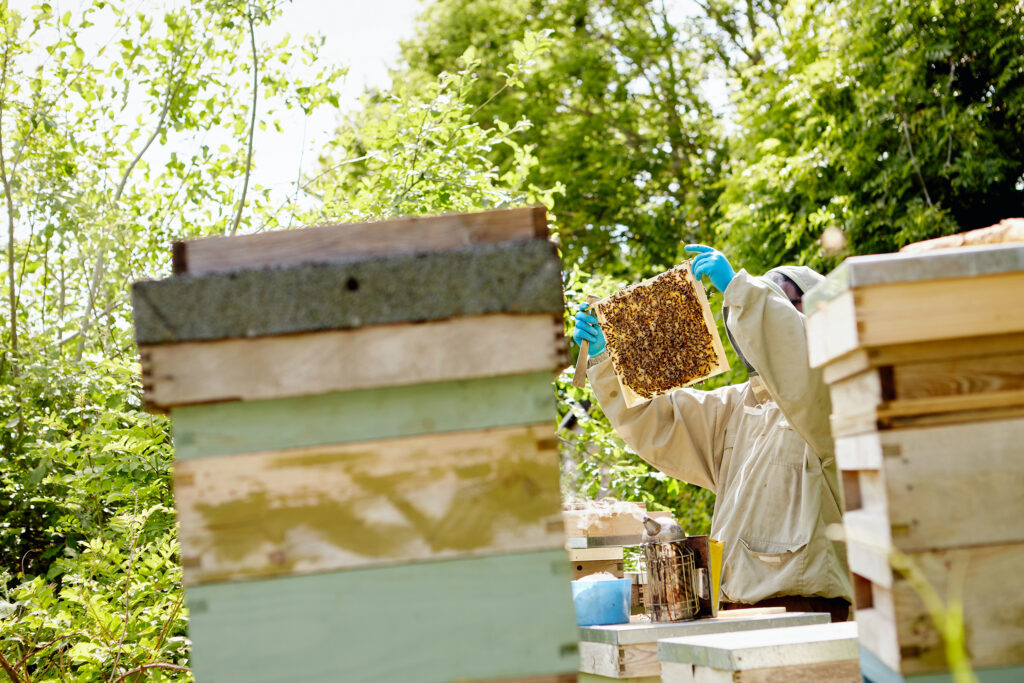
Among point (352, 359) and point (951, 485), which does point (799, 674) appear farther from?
point (352, 359)

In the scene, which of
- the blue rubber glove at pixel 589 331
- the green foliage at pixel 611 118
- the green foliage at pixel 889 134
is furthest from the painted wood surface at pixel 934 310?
the green foliage at pixel 611 118

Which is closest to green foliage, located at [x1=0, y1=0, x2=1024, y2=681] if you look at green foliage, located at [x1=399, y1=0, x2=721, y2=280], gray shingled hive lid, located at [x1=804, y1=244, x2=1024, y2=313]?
gray shingled hive lid, located at [x1=804, y1=244, x2=1024, y2=313]

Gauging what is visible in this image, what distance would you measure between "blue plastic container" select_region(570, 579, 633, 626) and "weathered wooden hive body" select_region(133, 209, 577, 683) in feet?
4.42

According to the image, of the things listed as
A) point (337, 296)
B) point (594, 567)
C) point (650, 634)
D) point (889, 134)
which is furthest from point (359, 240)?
point (889, 134)

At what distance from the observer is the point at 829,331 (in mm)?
1653

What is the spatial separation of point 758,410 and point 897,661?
221cm

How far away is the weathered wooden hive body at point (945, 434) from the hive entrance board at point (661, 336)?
1.97 meters

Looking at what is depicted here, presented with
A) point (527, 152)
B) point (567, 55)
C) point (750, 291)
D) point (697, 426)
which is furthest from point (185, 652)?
point (567, 55)

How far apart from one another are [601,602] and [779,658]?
96cm

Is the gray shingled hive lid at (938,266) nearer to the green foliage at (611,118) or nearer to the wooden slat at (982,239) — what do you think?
the wooden slat at (982,239)

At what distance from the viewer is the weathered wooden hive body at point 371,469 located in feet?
4.96

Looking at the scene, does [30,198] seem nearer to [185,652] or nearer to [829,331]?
→ [185,652]

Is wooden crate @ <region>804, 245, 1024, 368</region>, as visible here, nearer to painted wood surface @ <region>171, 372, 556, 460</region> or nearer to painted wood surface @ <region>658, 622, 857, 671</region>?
painted wood surface @ <region>171, 372, 556, 460</region>

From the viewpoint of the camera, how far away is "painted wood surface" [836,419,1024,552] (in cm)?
151
